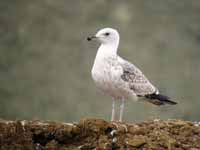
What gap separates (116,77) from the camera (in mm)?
15969

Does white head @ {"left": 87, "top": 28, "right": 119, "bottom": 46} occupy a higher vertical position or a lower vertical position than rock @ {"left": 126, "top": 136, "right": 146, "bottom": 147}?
higher

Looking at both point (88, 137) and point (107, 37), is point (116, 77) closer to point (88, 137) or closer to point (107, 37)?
point (107, 37)

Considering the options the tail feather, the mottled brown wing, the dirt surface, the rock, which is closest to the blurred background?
the tail feather

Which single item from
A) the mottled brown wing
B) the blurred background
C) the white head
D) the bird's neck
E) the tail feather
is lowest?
the tail feather

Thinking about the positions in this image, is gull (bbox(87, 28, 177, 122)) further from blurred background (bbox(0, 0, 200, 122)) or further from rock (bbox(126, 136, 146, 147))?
blurred background (bbox(0, 0, 200, 122))

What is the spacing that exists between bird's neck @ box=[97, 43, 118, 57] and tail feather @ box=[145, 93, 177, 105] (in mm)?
1042

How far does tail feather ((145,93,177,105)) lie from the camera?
17.0m

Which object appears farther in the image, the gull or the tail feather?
the tail feather

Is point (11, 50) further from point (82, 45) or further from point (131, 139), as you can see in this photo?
point (131, 139)

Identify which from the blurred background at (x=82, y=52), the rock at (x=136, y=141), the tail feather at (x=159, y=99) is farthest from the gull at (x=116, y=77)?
the blurred background at (x=82, y=52)

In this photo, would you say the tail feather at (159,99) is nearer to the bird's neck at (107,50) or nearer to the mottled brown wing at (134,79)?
the mottled brown wing at (134,79)

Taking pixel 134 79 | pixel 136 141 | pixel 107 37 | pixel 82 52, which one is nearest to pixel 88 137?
pixel 136 141

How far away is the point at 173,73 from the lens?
61438 millimetres

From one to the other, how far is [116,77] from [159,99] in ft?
4.65
